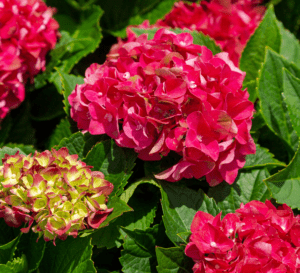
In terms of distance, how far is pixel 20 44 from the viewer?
1.17m

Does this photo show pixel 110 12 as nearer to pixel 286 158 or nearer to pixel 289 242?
pixel 286 158

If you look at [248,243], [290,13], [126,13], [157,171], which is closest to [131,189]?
[157,171]

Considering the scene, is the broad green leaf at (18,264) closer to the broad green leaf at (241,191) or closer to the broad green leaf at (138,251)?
the broad green leaf at (138,251)

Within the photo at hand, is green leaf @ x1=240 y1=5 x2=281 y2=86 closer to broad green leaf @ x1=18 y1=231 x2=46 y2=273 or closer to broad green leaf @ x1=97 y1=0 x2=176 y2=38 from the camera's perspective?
broad green leaf @ x1=97 y1=0 x2=176 y2=38

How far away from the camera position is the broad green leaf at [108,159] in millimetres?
857

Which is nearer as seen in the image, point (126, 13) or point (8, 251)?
point (8, 251)

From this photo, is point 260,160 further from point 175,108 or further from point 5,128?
point 5,128

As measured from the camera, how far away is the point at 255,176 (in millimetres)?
998

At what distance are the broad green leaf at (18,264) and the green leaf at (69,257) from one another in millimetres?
63

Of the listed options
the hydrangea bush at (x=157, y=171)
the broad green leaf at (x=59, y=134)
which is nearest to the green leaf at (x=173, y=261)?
the hydrangea bush at (x=157, y=171)

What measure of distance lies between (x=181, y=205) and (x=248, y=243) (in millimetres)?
207

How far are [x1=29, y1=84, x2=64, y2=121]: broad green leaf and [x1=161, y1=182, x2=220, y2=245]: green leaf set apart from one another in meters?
0.68

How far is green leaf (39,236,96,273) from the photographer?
0.75 m

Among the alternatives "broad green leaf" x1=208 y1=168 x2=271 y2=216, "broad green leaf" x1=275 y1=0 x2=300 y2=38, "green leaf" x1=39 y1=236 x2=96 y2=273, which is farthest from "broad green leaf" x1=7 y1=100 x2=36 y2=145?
"broad green leaf" x1=275 y1=0 x2=300 y2=38
